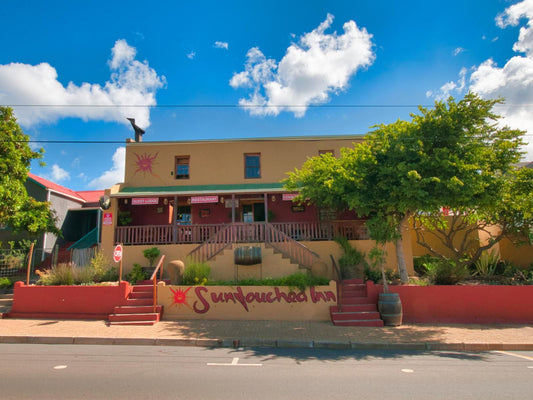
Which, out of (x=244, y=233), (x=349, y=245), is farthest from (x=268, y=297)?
(x=349, y=245)

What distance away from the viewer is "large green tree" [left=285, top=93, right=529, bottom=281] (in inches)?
361

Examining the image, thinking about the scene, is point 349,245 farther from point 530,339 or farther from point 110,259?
point 110,259

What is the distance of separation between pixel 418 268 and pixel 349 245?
13.1 ft

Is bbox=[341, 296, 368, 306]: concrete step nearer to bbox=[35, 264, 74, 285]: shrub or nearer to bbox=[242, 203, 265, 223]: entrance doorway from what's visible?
bbox=[242, 203, 265, 223]: entrance doorway

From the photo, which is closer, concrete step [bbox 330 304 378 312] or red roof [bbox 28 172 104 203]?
concrete step [bbox 330 304 378 312]

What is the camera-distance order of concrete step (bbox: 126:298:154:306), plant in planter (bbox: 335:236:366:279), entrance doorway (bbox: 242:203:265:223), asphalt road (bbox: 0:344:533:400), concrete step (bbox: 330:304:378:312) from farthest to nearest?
1. entrance doorway (bbox: 242:203:265:223)
2. plant in planter (bbox: 335:236:366:279)
3. concrete step (bbox: 126:298:154:306)
4. concrete step (bbox: 330:304:378:312)
5. asphalt road (bbox: 0:344:533:400)

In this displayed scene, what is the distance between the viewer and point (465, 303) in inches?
379

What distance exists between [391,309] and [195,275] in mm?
6005

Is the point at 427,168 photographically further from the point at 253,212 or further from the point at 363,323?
the point at 253,212

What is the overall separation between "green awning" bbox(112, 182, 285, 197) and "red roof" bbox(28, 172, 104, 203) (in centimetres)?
531

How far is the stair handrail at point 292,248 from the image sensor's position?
11369 millimetres

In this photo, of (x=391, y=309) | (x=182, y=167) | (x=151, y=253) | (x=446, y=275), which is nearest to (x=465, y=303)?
(x=446, y=275)

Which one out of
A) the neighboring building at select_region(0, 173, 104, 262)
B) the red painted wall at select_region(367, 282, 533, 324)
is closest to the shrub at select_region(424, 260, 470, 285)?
the red painted wall at select_region(367, 282, 533, 324)

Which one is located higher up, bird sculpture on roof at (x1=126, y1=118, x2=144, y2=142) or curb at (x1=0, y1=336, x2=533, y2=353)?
bird sculpture on roof at (x1=126, y1=118, x2=144, y2=142)
